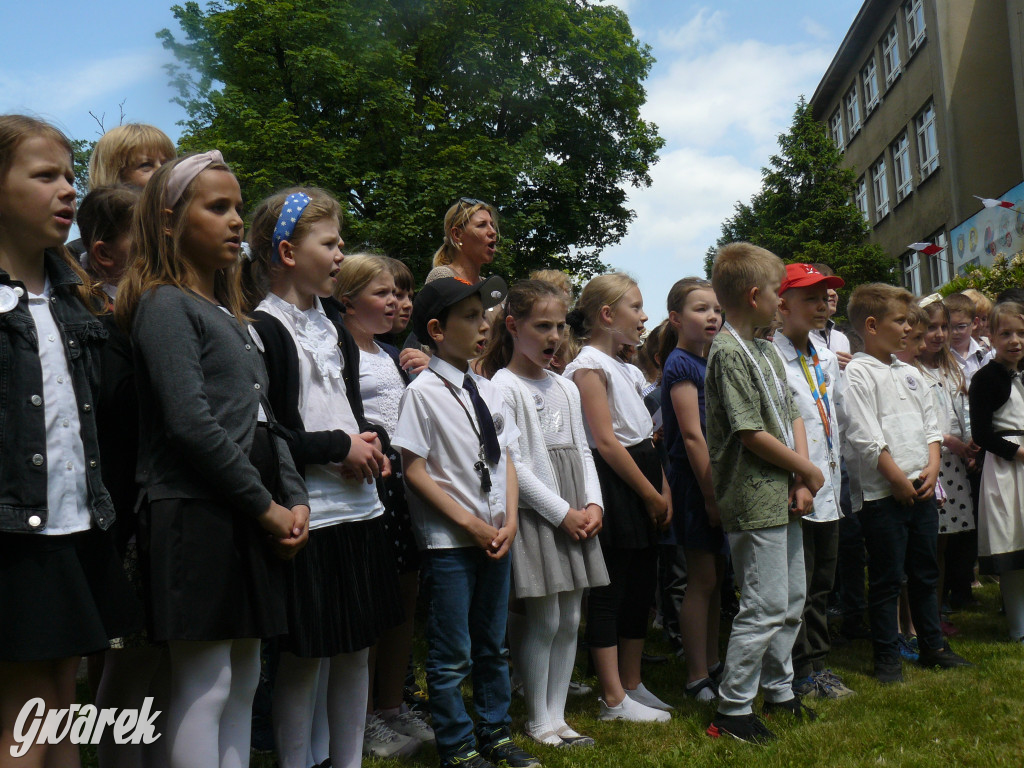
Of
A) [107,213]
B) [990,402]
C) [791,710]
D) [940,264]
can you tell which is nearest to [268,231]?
[107,213]

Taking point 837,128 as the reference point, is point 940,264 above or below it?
below

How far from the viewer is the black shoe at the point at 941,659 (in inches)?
200

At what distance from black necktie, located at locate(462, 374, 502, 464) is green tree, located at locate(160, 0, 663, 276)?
1566cm

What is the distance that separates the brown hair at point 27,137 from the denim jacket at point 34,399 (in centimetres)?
7

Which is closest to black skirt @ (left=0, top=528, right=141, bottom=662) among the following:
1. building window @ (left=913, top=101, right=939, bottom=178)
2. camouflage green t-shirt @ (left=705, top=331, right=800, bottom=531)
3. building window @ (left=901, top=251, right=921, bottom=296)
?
camouflage green t-shirt @ (left=705, top=331, right=800, bottom=531)

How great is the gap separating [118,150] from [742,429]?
123 inches

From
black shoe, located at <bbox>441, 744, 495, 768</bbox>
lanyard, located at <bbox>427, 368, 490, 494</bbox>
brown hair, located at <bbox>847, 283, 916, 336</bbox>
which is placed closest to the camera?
black shoe, located at <bbox>441, 744, 495, 768</bbox>

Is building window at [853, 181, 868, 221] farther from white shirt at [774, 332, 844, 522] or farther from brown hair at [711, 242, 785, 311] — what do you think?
brown hair at [711, 242, 785, 311]

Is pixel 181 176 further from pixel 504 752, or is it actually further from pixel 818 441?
pixel 818 441

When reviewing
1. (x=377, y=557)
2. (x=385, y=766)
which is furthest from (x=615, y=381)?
(x=385, y=766)

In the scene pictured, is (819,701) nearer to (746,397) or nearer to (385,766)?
(746,397)

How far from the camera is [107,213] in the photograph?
3355 millimetres

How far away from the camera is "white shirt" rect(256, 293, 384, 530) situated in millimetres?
3225

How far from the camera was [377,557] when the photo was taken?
3.35m
